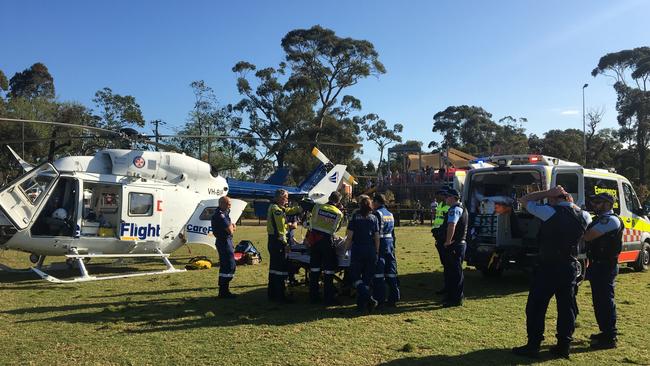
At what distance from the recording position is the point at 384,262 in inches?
293

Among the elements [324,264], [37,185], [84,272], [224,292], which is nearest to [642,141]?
[324,264]

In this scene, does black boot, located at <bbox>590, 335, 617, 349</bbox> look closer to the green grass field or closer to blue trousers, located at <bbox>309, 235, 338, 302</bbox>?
the green grass field

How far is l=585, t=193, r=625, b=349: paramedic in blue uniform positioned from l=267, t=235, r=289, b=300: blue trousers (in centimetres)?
436

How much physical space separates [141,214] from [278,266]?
4444 mm

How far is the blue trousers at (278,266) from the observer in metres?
7.75

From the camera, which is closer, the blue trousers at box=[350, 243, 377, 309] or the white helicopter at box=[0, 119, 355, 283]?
the blue trousers at box=[350, 243, 377, 309]

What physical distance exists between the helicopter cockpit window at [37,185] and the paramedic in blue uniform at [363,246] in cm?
647

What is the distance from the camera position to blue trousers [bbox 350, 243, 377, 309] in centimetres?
705

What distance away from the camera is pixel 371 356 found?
5.05 m

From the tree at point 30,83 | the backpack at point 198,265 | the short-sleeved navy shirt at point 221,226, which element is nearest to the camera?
the short-sleeved navy shirt at point 221,226

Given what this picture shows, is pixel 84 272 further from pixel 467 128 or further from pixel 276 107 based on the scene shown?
pixel 467 128

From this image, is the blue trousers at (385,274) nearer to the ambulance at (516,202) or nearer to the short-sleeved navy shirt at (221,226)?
the ambulance at (516,202)

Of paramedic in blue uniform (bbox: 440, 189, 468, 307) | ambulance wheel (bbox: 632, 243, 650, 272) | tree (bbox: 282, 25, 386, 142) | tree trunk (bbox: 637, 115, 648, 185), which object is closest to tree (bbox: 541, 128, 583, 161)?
tree trunk (bbox: 637, 115, 648, 185)

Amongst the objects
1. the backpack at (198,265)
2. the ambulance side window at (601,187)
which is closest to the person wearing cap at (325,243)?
the backpack at (198,265)
